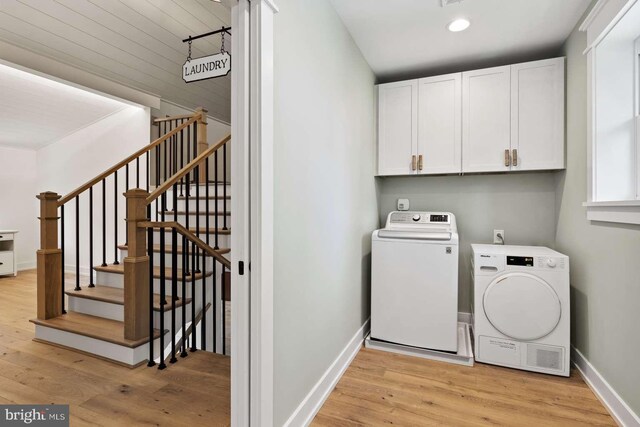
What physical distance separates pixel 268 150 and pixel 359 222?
1.48 m

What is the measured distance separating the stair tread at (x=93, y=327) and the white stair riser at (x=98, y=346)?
0.04m

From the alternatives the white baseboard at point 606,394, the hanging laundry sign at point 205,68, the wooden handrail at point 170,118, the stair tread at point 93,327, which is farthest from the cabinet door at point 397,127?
the wooden handrail at point 170,118

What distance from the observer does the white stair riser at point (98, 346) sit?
2321mm

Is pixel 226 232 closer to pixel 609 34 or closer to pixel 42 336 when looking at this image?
pixel 42 336

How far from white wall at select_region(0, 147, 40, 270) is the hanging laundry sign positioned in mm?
4984

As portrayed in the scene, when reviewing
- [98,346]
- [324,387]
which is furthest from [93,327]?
[324,387]

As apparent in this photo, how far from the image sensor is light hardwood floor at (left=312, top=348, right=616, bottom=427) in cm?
181

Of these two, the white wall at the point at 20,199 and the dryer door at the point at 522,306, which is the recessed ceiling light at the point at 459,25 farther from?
the white wall at the point at 20,199

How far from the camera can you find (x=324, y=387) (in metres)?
2.00

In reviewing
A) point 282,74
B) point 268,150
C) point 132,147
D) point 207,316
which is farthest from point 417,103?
point 132,147

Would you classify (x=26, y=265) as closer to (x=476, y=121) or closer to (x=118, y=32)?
(x=118, y=32)

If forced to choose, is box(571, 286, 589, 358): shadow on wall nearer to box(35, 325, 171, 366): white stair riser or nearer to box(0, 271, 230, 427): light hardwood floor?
box(0, 271, 230, 427): light hardwood floor

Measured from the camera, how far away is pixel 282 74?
1511mm

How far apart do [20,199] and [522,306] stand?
7.37 metres
